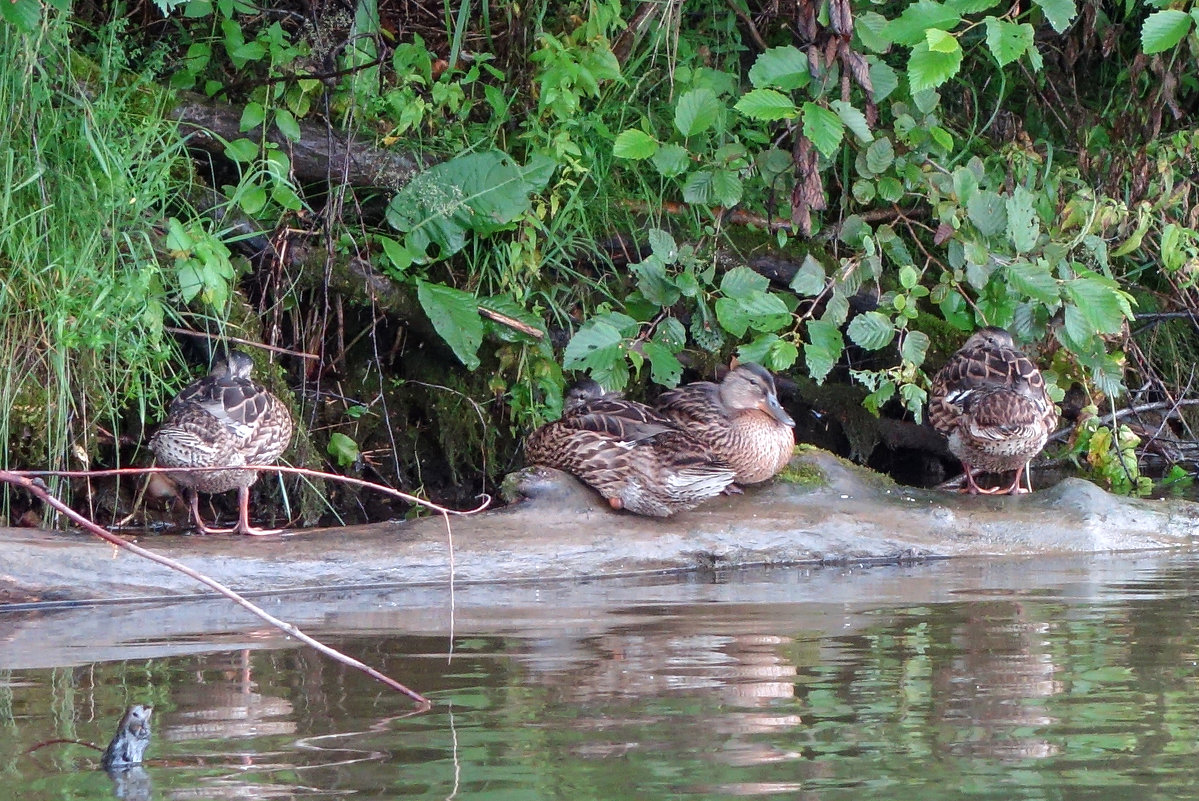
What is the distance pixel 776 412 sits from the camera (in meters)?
6.79

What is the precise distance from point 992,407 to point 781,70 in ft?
5.77

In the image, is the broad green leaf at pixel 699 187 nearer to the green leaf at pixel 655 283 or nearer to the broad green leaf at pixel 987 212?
the green leaf at pixel 655 283

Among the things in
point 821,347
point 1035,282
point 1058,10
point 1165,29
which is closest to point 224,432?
point 821,347

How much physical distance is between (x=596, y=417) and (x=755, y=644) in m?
2.30

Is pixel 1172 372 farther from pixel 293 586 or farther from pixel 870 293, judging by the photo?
pixel 293 586

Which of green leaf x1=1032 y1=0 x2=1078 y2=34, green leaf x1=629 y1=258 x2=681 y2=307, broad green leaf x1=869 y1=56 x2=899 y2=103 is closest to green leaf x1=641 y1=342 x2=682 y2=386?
green leaf x1=629 y1=258 x2=681 y2=307

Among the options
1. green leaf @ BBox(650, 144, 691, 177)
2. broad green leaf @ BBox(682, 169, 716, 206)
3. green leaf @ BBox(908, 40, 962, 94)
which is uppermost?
green leaf @ BBox(908, 40, 962, 94)

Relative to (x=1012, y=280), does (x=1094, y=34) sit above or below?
above

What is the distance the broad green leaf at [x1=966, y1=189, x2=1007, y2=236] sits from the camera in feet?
22.7

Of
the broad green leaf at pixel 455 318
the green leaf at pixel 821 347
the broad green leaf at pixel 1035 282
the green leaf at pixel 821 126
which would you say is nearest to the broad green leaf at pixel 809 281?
the green leaf at pixel 821 347

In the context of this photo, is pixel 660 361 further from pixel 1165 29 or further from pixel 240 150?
pixel 1165 29

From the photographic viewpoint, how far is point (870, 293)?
775 cm

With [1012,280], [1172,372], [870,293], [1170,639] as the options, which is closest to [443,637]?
[1170,639]

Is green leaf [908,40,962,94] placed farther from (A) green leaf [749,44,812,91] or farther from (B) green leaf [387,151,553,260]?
(B) green leaf [387,151,553,260]
